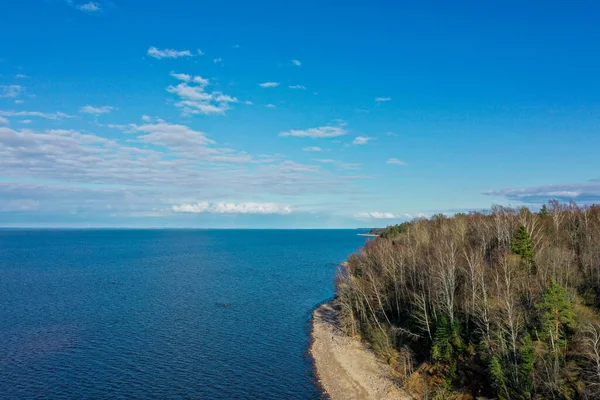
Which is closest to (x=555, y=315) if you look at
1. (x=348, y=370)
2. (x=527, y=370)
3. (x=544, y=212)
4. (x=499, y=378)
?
(x=527, y=370)

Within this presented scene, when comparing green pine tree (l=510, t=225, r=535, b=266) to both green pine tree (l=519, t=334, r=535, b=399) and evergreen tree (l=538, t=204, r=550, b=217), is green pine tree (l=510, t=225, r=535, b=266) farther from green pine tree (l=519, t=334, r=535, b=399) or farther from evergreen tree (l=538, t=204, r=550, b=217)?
evergreen tree (l=538, t=204, r=550, b=217)

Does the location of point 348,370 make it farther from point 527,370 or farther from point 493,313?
point 527,370

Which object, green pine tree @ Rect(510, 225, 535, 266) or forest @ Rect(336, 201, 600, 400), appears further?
green pine tree @ Rect(510, 225, 535, 266)

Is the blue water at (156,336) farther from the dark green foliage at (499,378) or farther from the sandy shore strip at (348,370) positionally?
the dark green foliage at (499,378)

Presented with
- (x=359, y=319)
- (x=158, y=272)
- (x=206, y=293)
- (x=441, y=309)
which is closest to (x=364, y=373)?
(x=441, y=309)

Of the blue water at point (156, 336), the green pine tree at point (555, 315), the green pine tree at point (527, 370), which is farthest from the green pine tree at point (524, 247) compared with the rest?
the blue water at point (156, 336)

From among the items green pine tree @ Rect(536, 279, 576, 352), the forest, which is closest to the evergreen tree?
the forest
